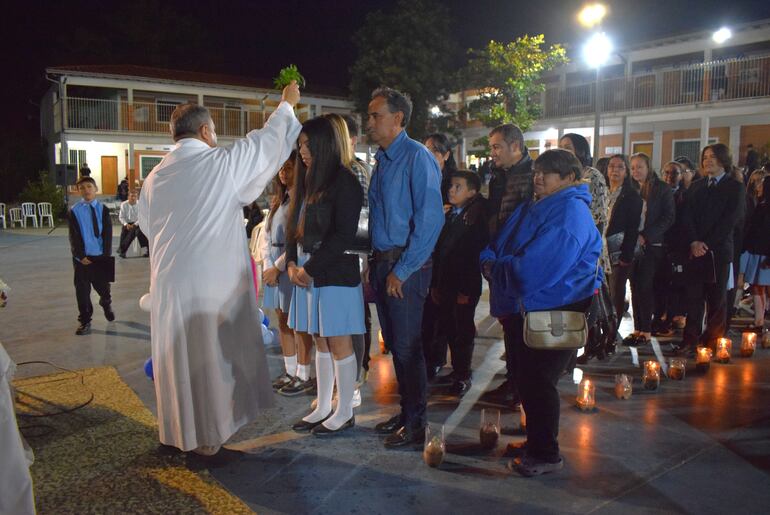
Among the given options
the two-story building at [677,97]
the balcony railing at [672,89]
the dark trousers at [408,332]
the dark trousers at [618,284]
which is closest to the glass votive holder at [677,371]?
the dark trousers at [618,284]

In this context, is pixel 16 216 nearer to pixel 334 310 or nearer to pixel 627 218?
pixel 627 218

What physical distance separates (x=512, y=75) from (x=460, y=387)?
18.4 m

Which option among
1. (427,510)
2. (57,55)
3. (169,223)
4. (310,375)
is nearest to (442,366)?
(310,375)

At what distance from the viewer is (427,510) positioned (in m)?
3.36

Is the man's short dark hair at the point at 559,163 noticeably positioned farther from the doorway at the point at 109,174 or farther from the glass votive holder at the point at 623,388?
the doorway at the point at 109,174

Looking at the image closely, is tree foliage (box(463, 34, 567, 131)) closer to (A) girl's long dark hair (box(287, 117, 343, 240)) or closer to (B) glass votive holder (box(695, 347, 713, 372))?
(B) glass votive holder (box(695, 347, 713, 372))

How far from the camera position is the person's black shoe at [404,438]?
416cm

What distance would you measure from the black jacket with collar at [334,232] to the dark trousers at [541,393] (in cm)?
120

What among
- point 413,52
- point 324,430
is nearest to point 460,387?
point 324,430

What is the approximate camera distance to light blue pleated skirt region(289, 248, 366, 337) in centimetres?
420

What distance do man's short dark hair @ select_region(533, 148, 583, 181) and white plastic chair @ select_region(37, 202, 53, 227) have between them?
25.4 metres

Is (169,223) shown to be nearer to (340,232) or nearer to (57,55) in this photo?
(340,232)

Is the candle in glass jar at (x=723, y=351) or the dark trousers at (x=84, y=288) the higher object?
the dark trousers at (x=84, y=288)

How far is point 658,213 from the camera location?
7031mm
